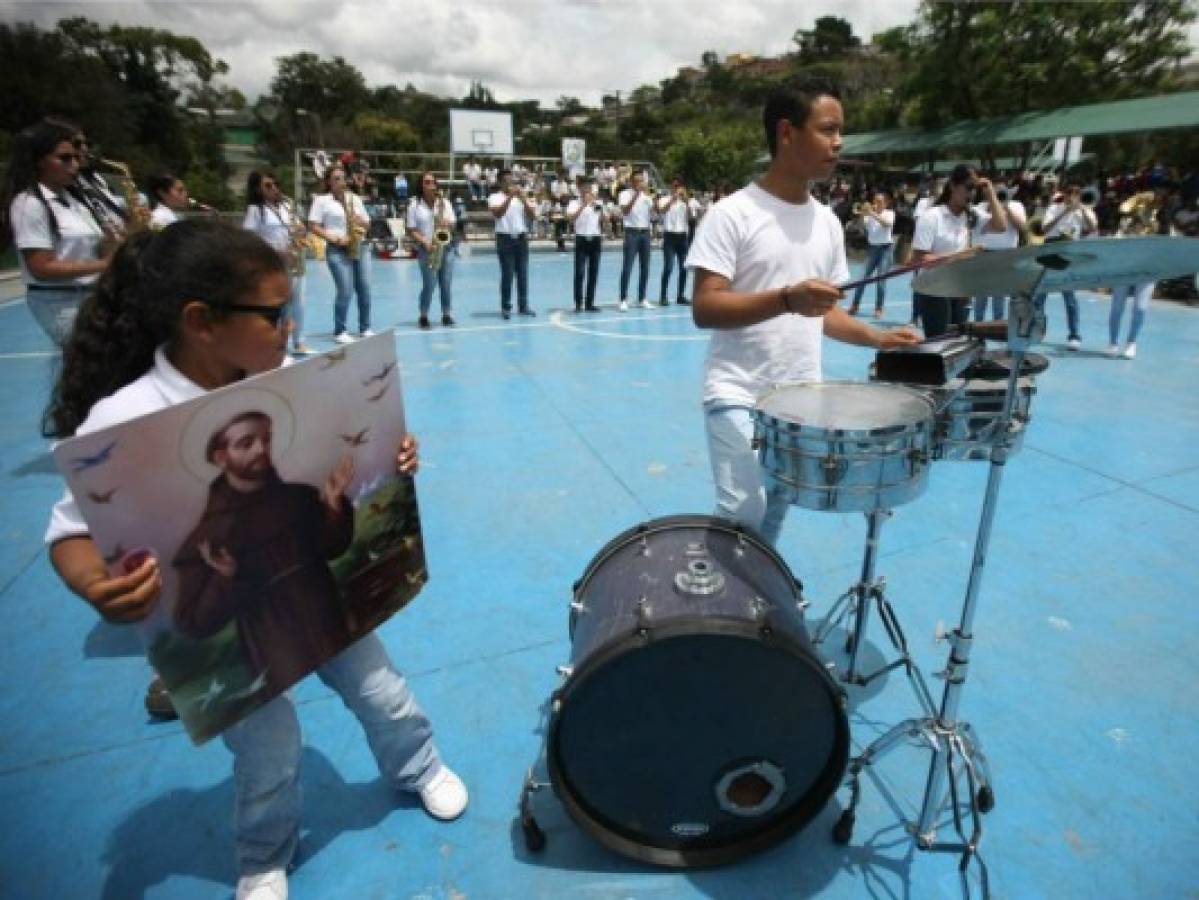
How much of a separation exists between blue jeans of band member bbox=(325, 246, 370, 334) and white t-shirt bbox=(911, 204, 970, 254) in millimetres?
6620

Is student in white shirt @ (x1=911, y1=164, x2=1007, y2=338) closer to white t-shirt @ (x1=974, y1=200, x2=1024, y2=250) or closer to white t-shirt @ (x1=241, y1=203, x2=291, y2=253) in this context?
white t-shirt @ (x1=974, y1=200, x2=1024, y2=250)

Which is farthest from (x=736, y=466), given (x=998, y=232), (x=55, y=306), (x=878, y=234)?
(x=878, y=234)

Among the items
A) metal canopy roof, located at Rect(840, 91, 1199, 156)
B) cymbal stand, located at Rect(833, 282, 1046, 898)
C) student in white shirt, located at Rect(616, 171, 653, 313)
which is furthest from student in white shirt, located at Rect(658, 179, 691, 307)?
metal canopy roof, located at Rect(840, 91, 1199, 156)

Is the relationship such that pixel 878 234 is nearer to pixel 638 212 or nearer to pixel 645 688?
pixel 638 212

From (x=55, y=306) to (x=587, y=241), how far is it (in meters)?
7.70

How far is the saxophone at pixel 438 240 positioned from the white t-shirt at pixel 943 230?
5972 mm

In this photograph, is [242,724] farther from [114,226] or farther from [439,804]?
[114,226]

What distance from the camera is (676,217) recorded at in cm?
1137

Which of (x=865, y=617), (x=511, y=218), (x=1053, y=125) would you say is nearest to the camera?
(x=865, y=617)

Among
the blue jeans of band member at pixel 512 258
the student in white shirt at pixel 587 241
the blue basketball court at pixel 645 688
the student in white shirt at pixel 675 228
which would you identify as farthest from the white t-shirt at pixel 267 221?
the student in white shirt at pixel 675 228

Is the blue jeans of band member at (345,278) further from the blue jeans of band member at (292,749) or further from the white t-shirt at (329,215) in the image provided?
the blue jeans of band member at (292,749)

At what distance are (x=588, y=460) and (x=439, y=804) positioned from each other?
3.08 metres

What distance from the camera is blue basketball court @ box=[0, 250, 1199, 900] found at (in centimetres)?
205

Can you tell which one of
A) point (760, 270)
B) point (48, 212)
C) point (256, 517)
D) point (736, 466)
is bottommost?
point (736, 466)
